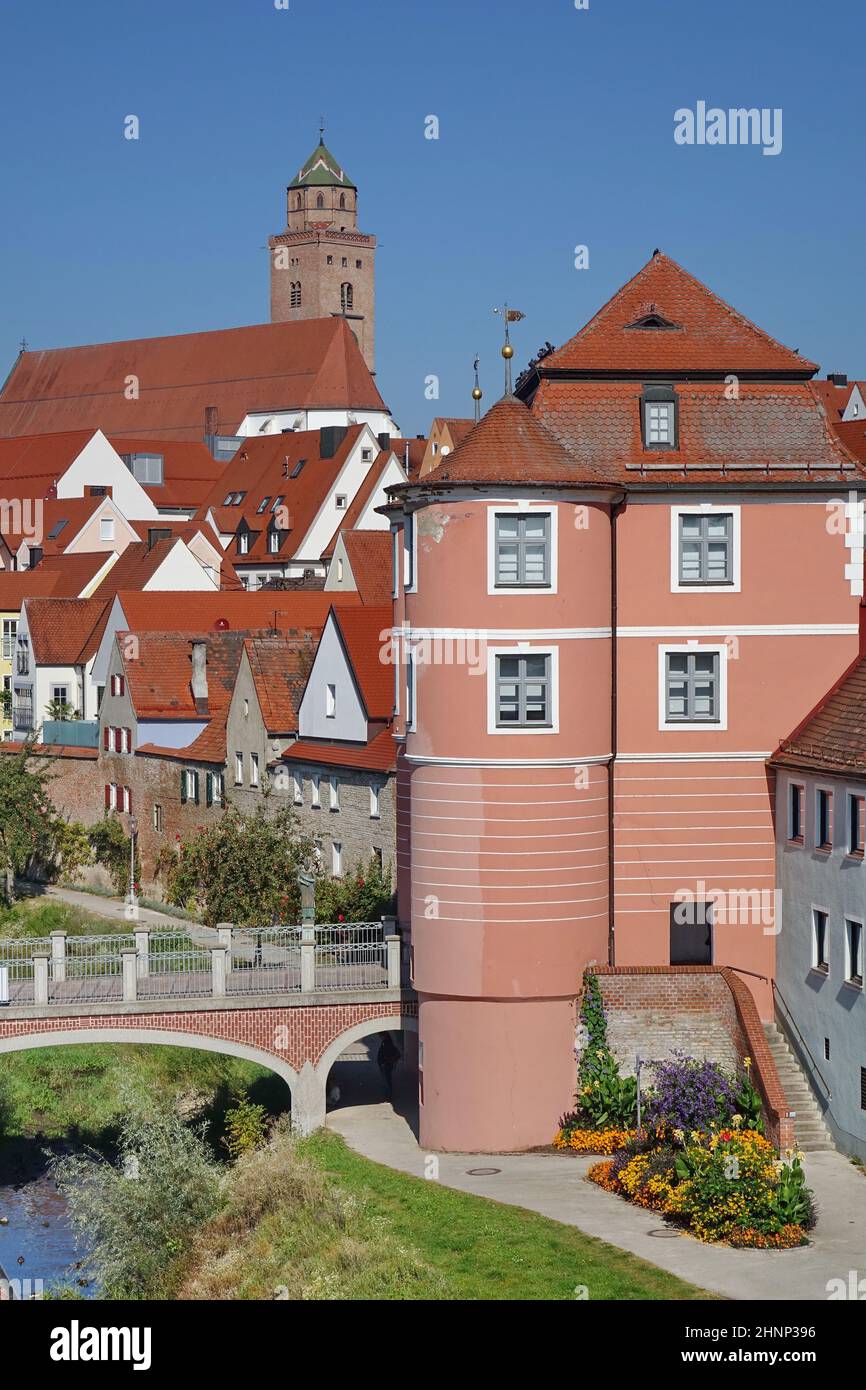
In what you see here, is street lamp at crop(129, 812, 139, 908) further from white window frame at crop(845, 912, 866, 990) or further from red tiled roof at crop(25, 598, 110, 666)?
white window frame at crop(845, 912, 866, 990)

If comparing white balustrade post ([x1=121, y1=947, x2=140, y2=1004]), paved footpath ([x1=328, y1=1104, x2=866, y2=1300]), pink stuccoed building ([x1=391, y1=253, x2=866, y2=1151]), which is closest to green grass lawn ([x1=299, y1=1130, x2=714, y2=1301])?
paved footpath ([x1=328, y1=1104, x2=866, y2=1300])

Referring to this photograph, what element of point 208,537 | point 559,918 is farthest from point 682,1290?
point 208,537

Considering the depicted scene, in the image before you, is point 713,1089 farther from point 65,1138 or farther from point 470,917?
point 65,1138

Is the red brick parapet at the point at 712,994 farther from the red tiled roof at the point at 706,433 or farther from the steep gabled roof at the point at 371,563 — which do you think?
the steep gabled roof at the point at 371,563

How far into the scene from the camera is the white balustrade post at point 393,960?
38.8m

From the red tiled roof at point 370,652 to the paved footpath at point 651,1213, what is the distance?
553 inches

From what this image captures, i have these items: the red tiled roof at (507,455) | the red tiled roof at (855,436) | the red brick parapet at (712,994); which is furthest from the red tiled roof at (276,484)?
the red brick parapet at (712,994)

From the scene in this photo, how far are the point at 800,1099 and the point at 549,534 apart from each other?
987cm

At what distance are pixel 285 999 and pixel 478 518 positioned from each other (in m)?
→ 8.88

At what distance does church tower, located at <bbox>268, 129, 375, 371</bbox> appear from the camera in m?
191

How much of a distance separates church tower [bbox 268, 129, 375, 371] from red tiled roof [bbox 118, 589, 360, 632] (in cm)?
11555

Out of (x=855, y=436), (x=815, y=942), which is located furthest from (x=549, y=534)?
(x=855, y=436)

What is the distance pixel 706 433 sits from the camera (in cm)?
3819
